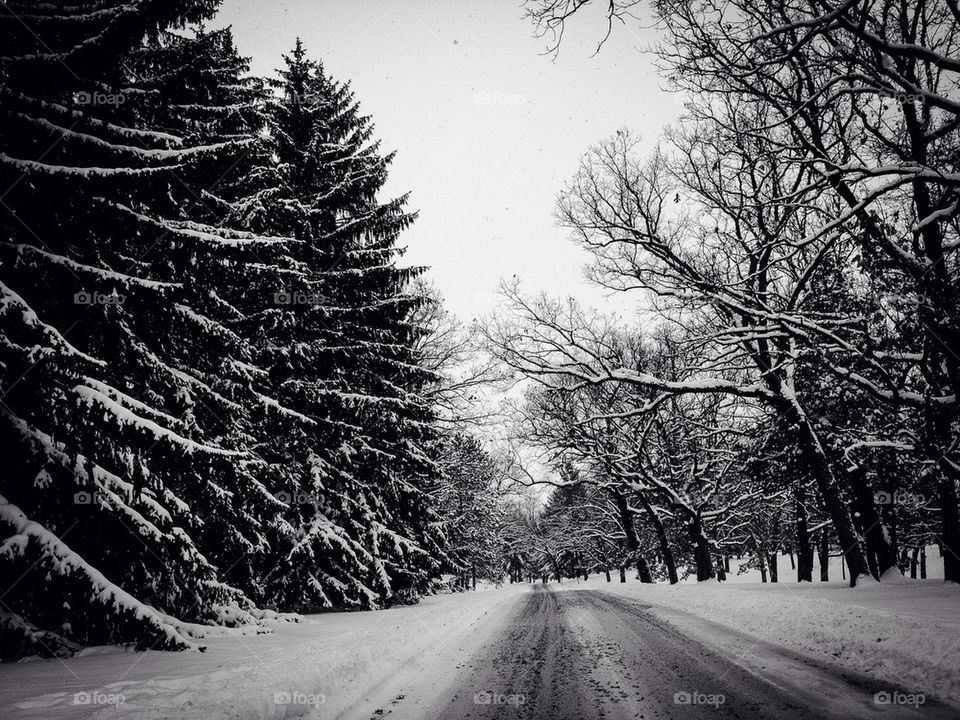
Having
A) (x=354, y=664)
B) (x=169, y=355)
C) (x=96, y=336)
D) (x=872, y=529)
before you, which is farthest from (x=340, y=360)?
(x=872, y=529)

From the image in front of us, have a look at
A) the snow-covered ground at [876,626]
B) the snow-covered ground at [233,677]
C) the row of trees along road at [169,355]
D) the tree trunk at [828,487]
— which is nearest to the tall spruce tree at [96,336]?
the row of trees along road at [169,355]

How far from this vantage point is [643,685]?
16.3 feet

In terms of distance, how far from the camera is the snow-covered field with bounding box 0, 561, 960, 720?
432 centimetres

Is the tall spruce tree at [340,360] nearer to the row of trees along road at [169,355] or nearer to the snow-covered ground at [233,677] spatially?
the row of trees along road at [169,355]

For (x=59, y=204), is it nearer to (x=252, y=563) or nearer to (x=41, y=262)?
(x=41, y=262)

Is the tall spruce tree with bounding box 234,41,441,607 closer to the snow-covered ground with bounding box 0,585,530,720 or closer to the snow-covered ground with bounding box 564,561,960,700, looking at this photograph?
the snow-covered ground with bounding box 0,585,530,720

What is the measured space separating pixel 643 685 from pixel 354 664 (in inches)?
132

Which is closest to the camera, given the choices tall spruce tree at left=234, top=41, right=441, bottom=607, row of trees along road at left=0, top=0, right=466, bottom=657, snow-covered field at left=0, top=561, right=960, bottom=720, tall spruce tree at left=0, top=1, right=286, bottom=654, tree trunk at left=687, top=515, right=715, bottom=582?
snow-covered field at left=0, top=561, right=960, bottom=720

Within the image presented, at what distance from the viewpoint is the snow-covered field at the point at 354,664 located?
432 cm

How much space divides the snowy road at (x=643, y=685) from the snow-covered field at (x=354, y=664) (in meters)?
0.20

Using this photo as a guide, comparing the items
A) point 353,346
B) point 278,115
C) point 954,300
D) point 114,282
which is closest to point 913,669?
point 954,300

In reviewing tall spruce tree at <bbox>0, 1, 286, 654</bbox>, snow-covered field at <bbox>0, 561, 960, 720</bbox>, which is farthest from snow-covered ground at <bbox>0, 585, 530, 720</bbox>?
tall spruce tree at <bbox>0, 1, 286, 654</bbox>

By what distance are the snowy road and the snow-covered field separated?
0.20 m

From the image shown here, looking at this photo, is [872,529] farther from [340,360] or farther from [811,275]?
[340,360]
